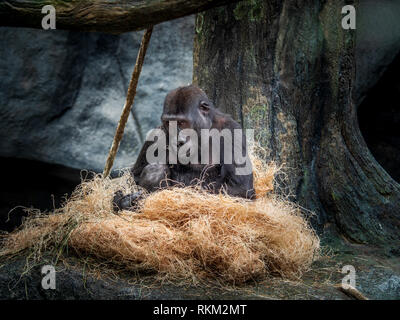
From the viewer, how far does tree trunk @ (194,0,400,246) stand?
3.56 m

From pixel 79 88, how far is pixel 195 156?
2.83m

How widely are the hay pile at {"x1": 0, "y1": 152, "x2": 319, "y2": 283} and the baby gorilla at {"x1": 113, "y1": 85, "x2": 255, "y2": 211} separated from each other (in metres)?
0.13

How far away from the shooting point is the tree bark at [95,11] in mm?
2863

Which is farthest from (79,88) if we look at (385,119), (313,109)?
(385,119)

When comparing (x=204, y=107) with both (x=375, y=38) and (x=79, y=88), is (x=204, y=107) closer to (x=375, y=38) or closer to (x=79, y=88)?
(x=79, y=88)

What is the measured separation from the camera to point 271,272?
283cm

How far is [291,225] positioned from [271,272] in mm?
304

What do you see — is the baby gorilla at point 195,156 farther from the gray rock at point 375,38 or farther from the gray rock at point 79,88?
the gray rock at point 375,38

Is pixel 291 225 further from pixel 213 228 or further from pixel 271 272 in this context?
pixel 213 228

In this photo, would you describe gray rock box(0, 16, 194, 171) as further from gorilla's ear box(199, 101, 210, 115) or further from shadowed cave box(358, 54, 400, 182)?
gorilla's ear box(199, 101, 210, 115)

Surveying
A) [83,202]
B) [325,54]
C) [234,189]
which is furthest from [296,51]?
[83,202]

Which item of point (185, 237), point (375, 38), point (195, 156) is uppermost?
point (375, 38)

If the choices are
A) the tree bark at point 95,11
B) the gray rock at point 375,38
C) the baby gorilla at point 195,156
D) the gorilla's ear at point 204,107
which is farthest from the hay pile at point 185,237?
the gray rock at point 375,38

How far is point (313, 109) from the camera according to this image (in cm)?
362
